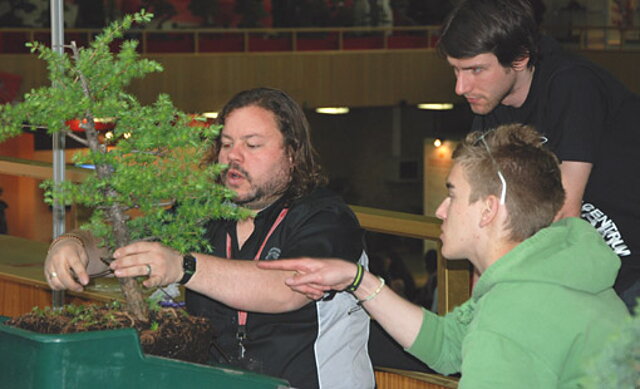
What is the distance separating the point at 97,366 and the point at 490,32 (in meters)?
1.02

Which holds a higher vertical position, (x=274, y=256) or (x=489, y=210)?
(x=489, y=210)

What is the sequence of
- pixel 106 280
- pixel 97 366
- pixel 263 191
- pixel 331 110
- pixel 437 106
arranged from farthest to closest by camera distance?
pixel 437 106
pixel 331 110
pixel 106 280
pixel 263 191
pixel 97 366

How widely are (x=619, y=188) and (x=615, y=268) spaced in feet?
1.97

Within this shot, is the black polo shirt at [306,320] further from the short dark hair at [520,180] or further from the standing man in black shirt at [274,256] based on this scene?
the short dark hair at [520,180]

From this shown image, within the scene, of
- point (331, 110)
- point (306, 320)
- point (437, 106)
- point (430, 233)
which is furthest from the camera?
point (437, 106)

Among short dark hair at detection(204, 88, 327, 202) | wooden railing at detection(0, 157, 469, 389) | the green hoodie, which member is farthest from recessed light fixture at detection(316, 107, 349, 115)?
the green hoodie

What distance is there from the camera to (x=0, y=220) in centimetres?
704

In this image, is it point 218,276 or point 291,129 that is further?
point 291,129

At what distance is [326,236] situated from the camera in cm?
195

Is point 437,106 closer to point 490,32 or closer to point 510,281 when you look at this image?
point 490,32

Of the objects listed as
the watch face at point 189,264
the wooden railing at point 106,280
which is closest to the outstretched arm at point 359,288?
the watch face at point 189,264

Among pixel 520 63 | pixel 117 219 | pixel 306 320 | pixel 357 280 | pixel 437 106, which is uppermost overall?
pixel 520 63

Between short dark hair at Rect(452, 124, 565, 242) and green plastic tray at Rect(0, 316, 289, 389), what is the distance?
1.47 feet

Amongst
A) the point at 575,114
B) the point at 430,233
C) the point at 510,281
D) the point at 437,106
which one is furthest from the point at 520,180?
the point at 437,106
